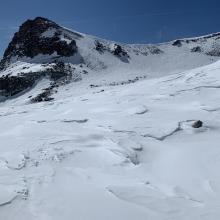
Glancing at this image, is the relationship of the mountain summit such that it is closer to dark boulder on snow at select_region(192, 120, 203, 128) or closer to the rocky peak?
the rocky peak

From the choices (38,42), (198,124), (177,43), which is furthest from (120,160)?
(177,43)

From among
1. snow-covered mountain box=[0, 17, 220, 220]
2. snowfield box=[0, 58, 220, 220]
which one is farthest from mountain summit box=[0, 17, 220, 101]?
snowfield box=[0, 58, 220, 220]

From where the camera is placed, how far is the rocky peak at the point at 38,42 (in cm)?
5019

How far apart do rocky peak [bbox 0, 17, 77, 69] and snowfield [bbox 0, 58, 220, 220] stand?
37018 millimetres

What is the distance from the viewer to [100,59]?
50.6 metres

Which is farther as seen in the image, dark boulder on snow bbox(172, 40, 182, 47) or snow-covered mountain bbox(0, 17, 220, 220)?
dark boulder on snow bbox(172, 40, 182, 47)

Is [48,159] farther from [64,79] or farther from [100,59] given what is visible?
[100,59]

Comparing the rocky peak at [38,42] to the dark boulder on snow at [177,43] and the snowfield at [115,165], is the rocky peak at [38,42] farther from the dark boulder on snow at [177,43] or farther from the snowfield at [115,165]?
the snowfield at [115,165]

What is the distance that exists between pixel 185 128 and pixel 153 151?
210cm

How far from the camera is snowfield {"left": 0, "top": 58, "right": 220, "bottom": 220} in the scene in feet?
21.8

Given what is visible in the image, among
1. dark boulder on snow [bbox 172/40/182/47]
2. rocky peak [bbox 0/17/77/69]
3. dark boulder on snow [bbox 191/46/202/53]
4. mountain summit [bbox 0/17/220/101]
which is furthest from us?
dark boulder on snow [bbox 172/40/182/47]

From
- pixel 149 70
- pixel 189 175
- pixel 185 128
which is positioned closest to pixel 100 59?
pixel 149 70

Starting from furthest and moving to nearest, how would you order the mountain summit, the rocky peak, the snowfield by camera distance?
the rocky peak < the mountain summit < the snowfield

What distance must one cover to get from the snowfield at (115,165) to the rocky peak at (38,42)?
121 feet
